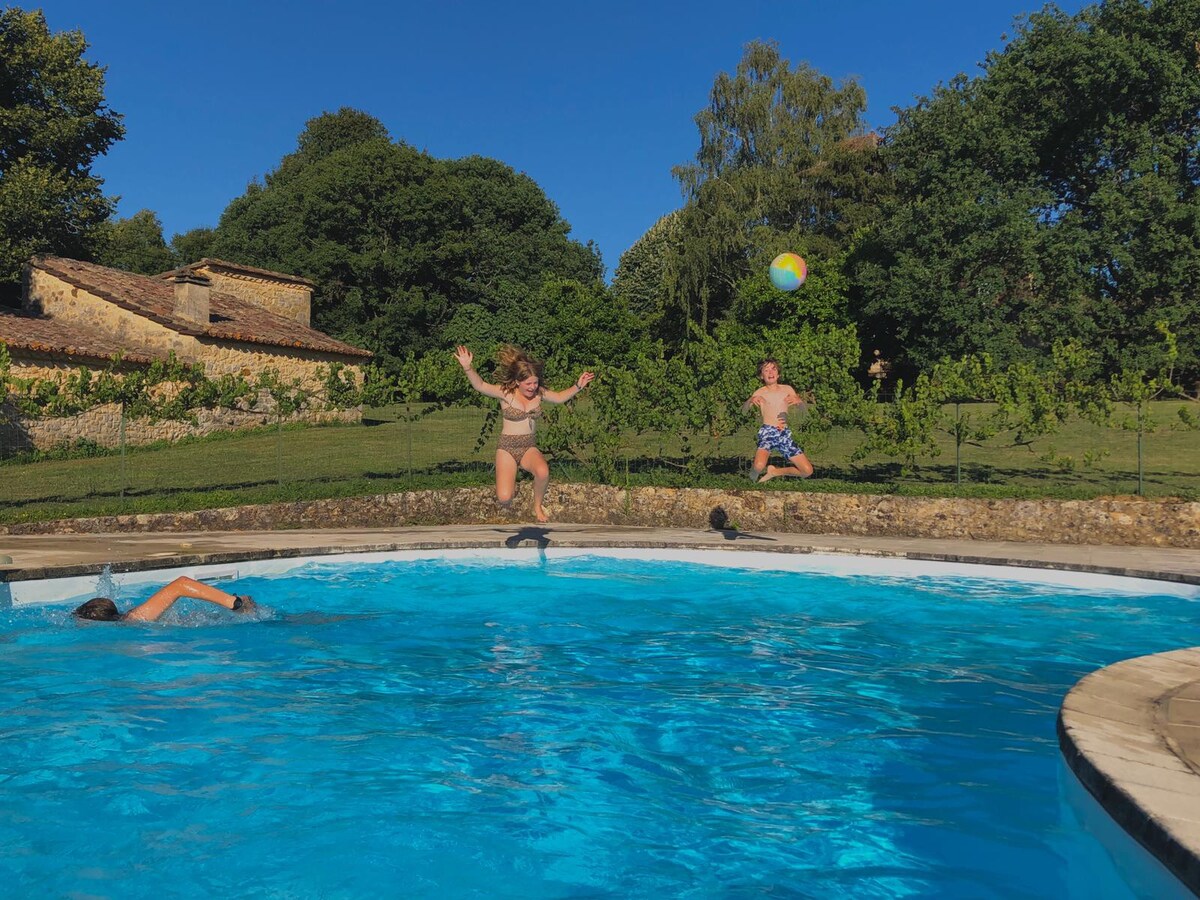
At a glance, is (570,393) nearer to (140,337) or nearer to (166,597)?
(166,597)

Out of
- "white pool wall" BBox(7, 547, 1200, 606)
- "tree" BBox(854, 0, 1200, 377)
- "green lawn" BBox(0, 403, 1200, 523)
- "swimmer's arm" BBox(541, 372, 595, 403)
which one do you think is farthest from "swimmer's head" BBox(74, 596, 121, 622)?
"tree" BBox(854, 0, 1200, 377)

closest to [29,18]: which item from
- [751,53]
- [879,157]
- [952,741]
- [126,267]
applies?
[126,267]

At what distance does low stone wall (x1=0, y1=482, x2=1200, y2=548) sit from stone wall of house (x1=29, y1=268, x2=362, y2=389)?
17368 mm

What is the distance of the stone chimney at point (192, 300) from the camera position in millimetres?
34500

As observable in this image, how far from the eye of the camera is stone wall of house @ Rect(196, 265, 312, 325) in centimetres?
4228

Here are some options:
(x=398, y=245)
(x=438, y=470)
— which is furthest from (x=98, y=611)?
(x=398, y=245)

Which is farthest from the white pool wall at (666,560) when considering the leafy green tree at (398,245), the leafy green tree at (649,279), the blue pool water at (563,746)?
the leafy green tree at (398,245)

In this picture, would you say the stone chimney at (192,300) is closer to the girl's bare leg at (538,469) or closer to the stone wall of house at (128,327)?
the stone wall of house at (128,327)

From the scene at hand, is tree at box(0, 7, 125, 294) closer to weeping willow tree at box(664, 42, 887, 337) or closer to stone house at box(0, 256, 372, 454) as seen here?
stone house at box(0, 256, 372, 454)

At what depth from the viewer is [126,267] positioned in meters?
60.7

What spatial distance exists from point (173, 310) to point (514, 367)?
28685 millimetres

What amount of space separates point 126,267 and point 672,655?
6196 cm

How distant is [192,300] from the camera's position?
34562mm

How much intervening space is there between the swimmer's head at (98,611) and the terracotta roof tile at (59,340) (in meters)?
21.2
